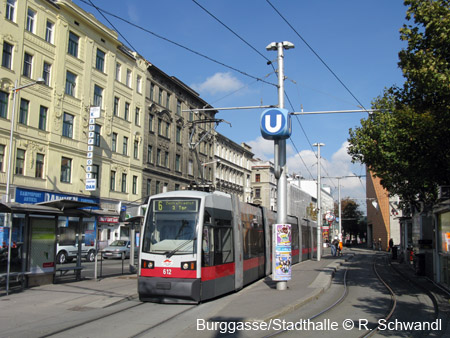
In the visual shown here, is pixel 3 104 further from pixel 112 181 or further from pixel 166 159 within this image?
pixel 166 159

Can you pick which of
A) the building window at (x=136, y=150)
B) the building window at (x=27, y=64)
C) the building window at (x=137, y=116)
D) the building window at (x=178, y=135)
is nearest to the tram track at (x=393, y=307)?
the building window at (x=27, y=64)

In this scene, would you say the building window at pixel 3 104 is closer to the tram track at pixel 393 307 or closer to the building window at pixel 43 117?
the building window at pixel 43 117

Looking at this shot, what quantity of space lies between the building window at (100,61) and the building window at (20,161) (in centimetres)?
1031

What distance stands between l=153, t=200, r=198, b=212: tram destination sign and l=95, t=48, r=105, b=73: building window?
26298 mm

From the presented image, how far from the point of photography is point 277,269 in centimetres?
1384

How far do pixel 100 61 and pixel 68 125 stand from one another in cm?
667

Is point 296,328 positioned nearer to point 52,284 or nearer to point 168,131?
point 52,284

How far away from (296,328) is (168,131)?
3837 cm

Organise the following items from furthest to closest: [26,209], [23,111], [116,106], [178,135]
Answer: [178,135], [116,106], [23,111], [26,209]

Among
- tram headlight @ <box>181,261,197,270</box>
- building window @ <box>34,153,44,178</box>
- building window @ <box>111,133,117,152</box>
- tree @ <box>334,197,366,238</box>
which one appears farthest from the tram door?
tree @ <box>334,197,366,238</box>

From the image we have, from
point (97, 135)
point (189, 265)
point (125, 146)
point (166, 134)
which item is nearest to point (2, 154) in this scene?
point (97, 135)

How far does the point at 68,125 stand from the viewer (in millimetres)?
31953

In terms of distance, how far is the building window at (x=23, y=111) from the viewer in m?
27.8

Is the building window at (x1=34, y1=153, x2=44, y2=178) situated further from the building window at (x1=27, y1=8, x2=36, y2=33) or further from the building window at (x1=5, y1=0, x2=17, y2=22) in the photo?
the building window at (x1=5, y1=0, x2=17, y2=22)
